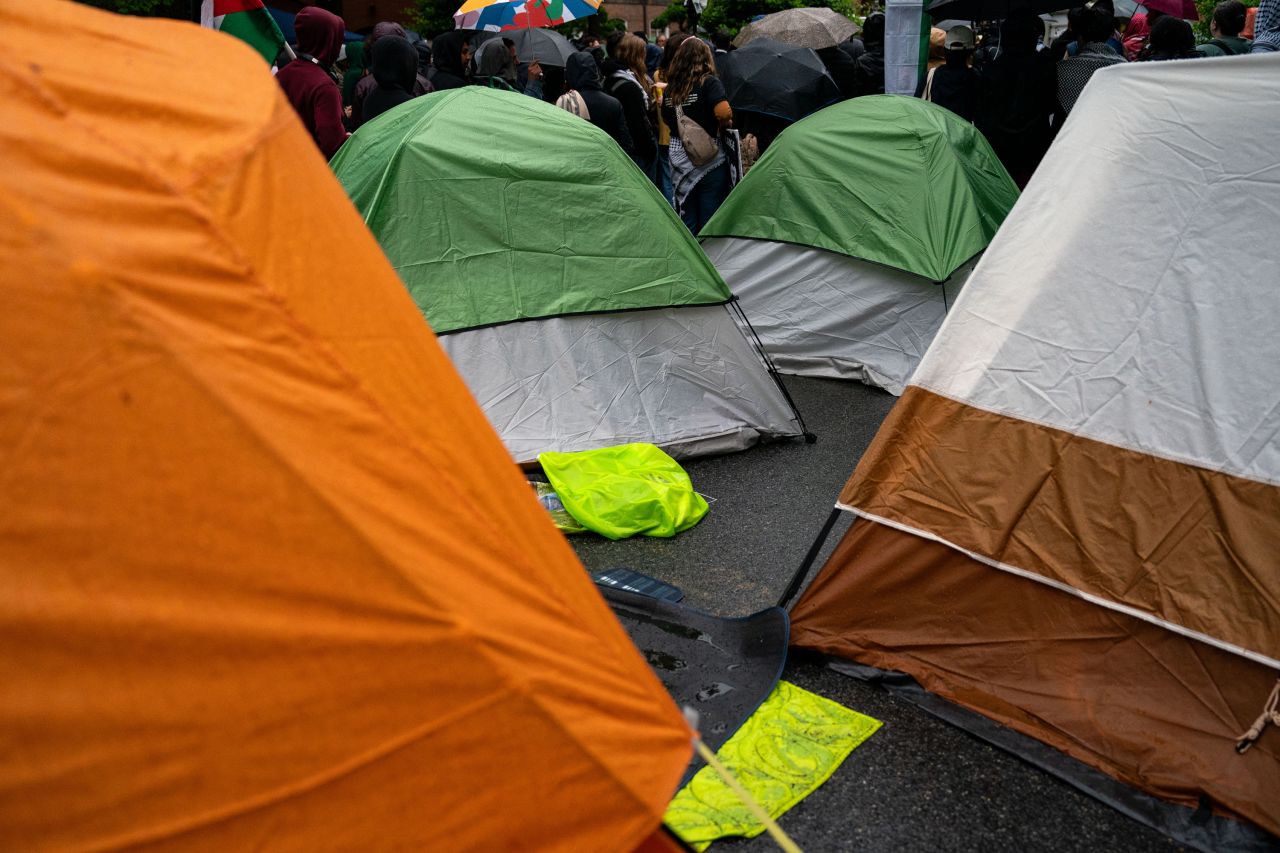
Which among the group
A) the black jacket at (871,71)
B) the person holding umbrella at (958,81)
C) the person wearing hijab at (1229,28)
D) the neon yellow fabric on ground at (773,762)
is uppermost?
the person wearing hijab at (1229,28)

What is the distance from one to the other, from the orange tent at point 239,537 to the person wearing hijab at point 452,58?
593 cm

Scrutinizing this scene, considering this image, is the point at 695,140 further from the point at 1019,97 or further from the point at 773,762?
the point at 773,762

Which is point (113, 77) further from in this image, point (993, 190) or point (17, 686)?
point (993, 190)

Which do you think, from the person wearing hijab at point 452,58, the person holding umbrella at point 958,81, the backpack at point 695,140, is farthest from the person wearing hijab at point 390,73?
the person holding umbrella at point 958,81

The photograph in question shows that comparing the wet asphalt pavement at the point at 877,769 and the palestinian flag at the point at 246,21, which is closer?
the wet asphalt pavement at the point at 877,769

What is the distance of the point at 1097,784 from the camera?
2.77m

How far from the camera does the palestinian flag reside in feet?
19.6

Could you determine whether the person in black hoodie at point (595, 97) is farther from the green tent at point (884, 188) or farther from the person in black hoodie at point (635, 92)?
the green tent at point (884, 188)

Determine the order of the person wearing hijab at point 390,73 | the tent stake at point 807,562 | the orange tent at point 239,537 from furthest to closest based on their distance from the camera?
the person wearing hijab at point 390,73 → the tent stake at point 807,562 → the orange tent at point 239,537

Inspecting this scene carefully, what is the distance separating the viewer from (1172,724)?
9.09ft

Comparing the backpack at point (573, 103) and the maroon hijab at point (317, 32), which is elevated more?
the maroon hijab at point (317, 32)

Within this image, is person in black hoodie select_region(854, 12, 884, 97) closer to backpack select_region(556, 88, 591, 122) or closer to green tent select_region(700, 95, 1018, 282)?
green tent select_region(700, 95, 1018, 282)

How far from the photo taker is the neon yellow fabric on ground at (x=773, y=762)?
8.75 feet

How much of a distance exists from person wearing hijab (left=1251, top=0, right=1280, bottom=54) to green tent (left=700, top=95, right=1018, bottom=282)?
6.47ft
